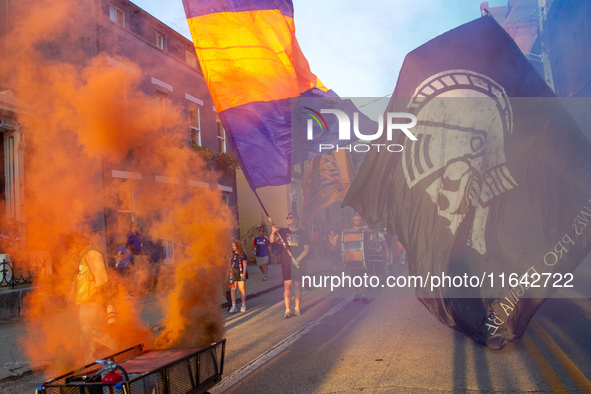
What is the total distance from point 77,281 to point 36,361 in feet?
6.15

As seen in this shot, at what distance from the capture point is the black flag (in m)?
4.82

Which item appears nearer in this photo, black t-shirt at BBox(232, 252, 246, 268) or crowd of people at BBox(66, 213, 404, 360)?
crowd of people at BBox(66, 213, 404, 360)

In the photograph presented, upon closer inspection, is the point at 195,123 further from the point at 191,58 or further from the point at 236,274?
the point at 236,274

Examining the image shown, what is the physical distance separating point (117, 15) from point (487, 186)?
1089 centimetres

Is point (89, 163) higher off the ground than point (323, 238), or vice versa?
point (89, 163)

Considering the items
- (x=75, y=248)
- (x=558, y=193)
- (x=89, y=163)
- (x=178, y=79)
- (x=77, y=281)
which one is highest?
(x=178, y=79)

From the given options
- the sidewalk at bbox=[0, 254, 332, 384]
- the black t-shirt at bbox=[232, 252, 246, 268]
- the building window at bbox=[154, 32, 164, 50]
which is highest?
the building window at bbox=[154, 32, 164, 50]

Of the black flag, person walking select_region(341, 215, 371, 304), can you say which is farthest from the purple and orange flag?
person walking select_region(341, 215, 371, 304)

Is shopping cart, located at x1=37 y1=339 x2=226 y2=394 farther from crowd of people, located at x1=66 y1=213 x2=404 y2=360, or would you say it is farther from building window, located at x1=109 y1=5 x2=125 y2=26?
building window, located at x1=109 y1=5 x2=125 y2=26

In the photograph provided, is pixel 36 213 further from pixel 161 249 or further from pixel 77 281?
pixel 77 281

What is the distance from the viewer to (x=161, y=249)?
7633 millimetres

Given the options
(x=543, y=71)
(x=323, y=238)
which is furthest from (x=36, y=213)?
(x=543, y=71)

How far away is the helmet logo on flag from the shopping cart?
3.04m

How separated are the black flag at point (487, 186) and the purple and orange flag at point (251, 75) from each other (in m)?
1.50
